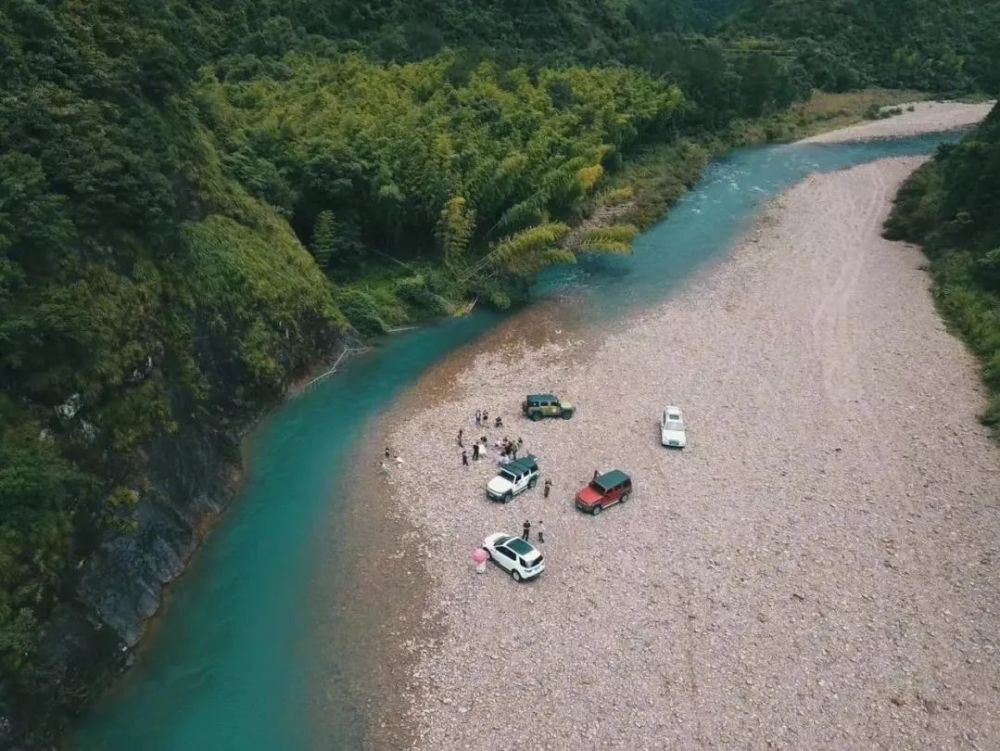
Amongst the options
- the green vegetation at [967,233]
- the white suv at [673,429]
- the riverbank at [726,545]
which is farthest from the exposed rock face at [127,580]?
the green vegetation at [967,233]

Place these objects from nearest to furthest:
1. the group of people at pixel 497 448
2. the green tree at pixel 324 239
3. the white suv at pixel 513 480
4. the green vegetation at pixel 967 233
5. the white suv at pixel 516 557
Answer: the white suv at pixel 516 557 < the white suv at pixel 513 480 < the group of people at pixel 497 448 < the green vegetation at pixel 967 233 < the green tree at pixel 324 239

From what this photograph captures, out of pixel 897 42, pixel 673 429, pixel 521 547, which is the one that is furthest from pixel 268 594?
pixel 897 42

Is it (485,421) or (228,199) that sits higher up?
(228,199)

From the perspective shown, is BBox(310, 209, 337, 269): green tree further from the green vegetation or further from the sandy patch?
the sandy patch

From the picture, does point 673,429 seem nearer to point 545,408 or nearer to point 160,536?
point 545,408

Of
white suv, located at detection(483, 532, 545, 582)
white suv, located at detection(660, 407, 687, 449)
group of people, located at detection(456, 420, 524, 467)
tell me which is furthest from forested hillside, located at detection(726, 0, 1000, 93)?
white suv, located at detection(483, 532, 545, 582)

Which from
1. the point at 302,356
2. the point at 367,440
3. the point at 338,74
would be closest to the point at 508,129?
the point at 338,74

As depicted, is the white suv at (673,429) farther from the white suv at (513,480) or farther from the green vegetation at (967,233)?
the green vegetation at (967,233)
